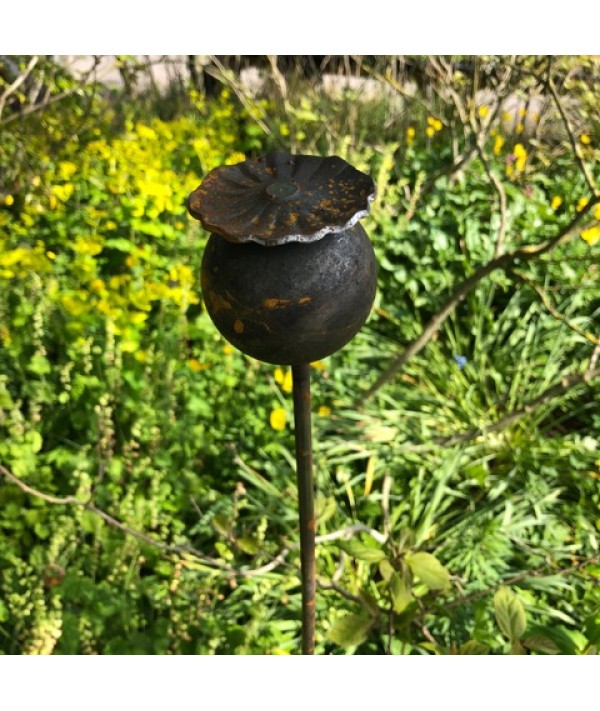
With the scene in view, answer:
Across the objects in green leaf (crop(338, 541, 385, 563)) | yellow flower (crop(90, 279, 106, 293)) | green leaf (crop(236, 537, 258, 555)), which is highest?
yellow flower (crop(90, 279, 106, 293))

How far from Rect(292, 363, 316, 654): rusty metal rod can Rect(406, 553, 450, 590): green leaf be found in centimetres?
30

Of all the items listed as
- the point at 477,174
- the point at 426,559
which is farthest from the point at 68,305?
the point at 477,174

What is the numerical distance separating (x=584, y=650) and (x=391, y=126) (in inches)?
149

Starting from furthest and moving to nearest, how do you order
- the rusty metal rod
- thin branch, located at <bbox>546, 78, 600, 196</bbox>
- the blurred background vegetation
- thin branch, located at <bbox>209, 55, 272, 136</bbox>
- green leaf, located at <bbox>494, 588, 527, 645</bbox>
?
thin branch, located at <bbox>209, 55, 272, 136</bbox>, thin branch, located at <bbox>546, 78, 600, 196</bbox>, the blurred background vegetation, green leaf, located at <bbox>494, 588, 527, 645</bbox>, the rusty metal rod

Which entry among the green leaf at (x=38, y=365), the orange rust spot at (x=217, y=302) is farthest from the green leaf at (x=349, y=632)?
the green leaf at (x=38, y=365)

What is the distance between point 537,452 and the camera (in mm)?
2580

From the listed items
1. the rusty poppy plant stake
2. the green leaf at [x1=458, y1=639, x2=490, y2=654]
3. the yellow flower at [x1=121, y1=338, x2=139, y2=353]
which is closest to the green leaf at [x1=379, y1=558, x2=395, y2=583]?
the green leaf at [x1=458, y1=639, x2=490, y2=654]

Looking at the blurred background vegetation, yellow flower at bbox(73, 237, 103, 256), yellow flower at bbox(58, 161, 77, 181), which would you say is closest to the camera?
the blurred background vegetation

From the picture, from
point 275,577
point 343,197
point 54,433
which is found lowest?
point 275,577

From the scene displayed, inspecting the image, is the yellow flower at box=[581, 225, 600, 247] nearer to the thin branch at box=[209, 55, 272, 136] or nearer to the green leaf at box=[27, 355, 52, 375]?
the thin branch at box=[209, 55, 272, 136]

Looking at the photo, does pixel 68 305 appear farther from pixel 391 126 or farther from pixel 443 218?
pixel 391 126

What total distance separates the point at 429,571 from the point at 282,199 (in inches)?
41.9

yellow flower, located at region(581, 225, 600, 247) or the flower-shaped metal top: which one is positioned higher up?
the flower-shaped metal top

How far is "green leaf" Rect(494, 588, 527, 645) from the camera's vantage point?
143 centimetres
